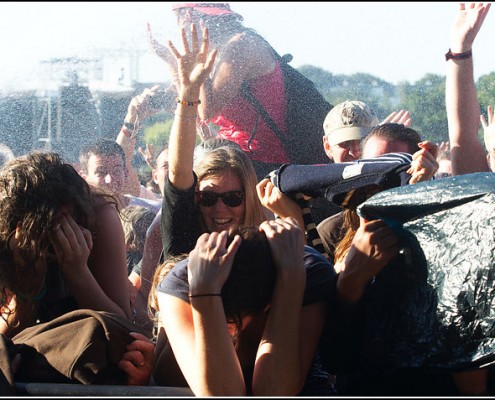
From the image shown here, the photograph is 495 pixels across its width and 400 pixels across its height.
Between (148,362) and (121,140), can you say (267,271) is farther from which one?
(121,140)

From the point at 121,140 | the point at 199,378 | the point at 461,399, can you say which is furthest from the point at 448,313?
the point at 121,140

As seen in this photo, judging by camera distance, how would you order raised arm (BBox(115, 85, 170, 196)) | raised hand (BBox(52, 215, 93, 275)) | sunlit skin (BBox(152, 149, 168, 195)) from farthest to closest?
raised arm (BBox(115, 85, 170, 196)), sunlit skin (BBox(152, 149, 168, 195)), raised hand (BBox(52, 215, 93, 275))

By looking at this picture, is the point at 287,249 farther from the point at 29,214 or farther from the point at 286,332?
the point at 29,214

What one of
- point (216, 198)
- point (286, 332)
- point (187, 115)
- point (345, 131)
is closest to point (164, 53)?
point (345, 131)

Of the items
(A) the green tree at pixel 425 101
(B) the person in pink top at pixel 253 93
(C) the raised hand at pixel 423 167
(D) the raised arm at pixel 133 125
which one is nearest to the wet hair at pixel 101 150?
(D) the raised arm at pixel 133 125

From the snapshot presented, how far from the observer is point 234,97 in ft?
11.4

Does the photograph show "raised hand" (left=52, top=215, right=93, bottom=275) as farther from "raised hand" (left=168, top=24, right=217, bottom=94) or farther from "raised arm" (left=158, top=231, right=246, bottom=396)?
"raised hand" (left=168, top=24, right=217, bottom=94)

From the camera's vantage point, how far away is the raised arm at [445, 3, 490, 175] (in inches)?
105

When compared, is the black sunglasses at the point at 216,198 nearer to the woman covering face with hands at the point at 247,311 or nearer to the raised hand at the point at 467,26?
the woman covering face with hands at the point at 247,311

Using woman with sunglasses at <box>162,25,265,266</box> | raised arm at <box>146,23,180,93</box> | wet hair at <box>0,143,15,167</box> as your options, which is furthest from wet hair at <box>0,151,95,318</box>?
wet hair at <box>0,143,15,167</box>

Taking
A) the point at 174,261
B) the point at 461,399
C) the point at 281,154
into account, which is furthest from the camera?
the point at 281,154

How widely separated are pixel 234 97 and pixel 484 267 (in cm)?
190

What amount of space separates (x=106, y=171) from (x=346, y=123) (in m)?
1.47

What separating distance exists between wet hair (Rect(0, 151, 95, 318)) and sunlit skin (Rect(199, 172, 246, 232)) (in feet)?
1.51
